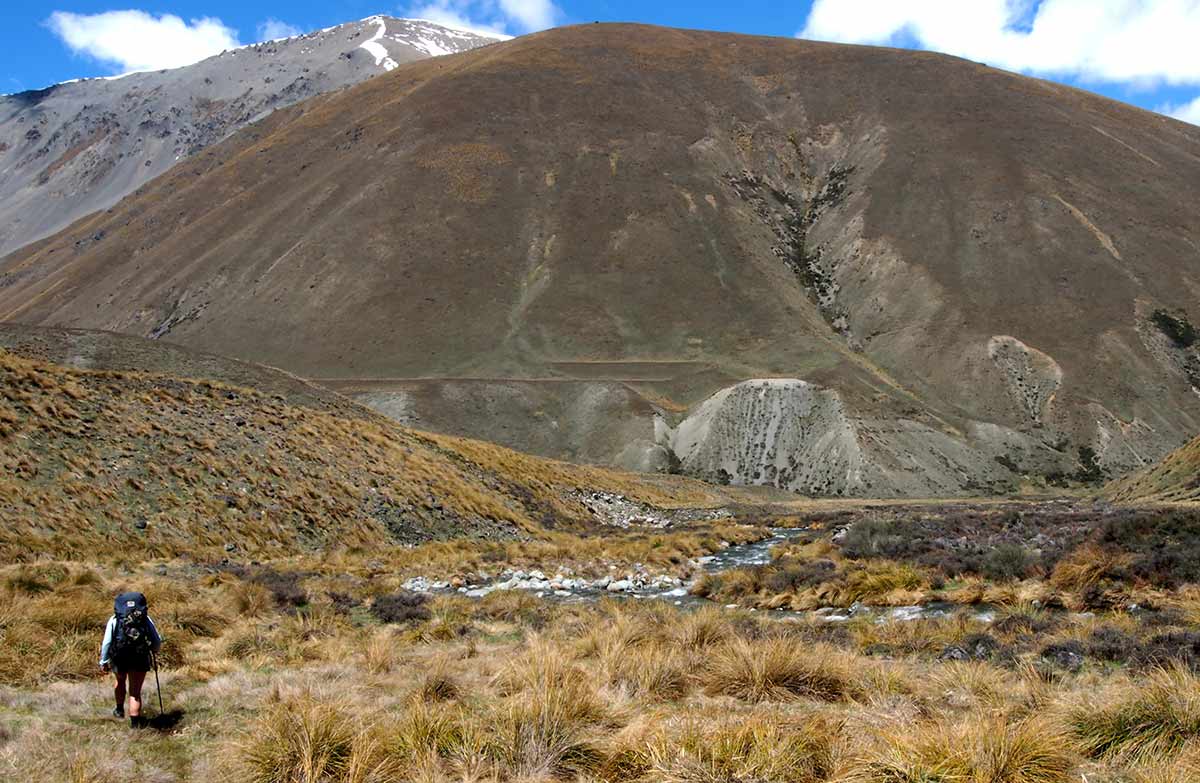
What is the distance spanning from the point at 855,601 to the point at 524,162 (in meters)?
115

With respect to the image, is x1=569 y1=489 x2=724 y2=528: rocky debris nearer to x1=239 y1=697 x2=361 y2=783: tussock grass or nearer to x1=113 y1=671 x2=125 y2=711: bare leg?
x1=113 y1=671 x2=125 y2=711: bare leg

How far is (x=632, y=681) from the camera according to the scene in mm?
7711

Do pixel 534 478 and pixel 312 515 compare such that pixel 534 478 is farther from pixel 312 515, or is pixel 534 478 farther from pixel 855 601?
pixel 855 601

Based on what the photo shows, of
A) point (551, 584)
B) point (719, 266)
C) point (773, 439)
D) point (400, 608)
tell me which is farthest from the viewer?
point (719, 266)

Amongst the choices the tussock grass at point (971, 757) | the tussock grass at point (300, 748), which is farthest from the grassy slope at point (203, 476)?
the tussock grass at point (971, 757)

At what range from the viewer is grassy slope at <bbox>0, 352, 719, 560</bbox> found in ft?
60.5

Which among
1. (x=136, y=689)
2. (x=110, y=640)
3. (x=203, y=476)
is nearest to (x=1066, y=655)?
(x=136, y=689)

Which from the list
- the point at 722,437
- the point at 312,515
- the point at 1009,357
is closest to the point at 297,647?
the point at 312,515

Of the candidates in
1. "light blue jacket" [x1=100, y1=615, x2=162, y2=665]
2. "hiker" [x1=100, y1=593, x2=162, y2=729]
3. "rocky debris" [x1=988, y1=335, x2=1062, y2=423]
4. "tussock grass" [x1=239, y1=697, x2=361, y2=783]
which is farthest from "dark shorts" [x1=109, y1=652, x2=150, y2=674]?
"rocky debris" [x1=988, y1=335, x2=1062, y2=423]

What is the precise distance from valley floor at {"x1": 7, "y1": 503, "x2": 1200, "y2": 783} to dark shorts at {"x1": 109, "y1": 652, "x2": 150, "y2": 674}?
46 centimetres

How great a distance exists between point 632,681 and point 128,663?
4.65 metres

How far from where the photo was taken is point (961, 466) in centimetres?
6988

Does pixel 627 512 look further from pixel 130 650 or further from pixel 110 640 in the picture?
pixel 130 650

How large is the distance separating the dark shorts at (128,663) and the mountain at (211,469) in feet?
33.2
